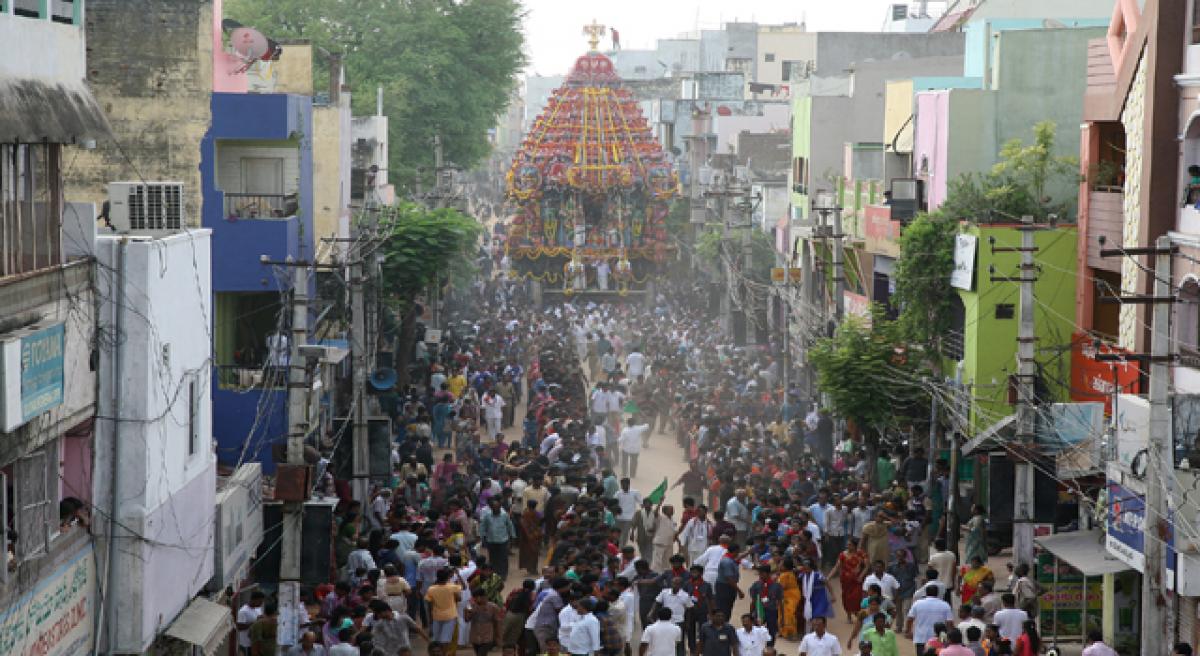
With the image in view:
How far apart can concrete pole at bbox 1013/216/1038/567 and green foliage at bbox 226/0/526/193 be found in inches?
1346

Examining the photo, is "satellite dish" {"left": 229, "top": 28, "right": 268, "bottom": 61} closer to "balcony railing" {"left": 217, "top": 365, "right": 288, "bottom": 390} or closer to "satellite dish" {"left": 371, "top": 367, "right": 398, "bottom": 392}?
"balcony railing" {"left": 217, "top": 365, "right": 288, "bottom": 390}

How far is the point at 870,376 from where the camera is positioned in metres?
27.9

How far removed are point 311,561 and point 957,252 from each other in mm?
14062

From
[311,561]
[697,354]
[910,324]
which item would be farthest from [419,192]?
[311,561]

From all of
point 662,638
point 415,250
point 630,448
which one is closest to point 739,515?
point 662,638

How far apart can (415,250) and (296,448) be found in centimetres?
1984

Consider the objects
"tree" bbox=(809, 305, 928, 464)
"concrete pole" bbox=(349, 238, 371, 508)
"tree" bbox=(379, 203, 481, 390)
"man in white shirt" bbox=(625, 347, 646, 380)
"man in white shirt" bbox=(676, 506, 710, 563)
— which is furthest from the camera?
"man in white shirt" bbox=(625, 347, 646, 380)

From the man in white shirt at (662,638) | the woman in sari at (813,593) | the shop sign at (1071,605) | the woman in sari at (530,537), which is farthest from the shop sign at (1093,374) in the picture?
the man in white shirt at (662,638)

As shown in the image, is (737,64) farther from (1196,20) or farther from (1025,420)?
(1025,420)

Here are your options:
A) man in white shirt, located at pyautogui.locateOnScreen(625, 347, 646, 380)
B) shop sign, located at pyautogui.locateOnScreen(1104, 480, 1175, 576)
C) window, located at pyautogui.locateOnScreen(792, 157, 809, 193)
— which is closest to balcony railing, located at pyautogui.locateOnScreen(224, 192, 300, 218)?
man in white shirt, located at pyautogui.locateOnScreen(625, 347, 646, 380)

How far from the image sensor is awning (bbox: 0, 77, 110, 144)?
42.9ft

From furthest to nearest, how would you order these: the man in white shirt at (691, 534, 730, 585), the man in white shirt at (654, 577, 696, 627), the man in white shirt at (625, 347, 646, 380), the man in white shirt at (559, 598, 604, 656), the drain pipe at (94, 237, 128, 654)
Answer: the man in white shirt at (625, 347, 646, 380) < the man in white shirt at (691, 534, 730, 585) < the man in white shirt at (654, 577, 696, 627) < the man in white shirt at (559, 598, 604, 656) < the drain pipe at (94, 237, 128, 654)

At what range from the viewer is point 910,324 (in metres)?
30.1

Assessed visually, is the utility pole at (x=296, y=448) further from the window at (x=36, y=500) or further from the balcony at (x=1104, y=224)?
the balcony at (x=1104, y=224)
